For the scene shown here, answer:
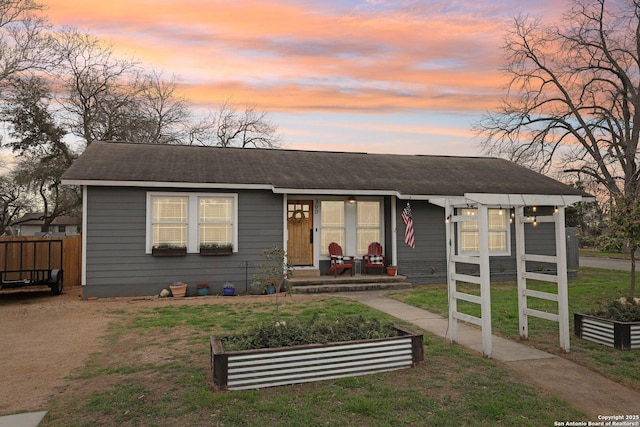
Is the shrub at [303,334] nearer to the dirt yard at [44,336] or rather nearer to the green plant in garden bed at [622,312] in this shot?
the dirt yard at [44,336]

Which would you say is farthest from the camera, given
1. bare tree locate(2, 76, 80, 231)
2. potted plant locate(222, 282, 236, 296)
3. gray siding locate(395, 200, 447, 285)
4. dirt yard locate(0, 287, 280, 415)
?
bare tree locate(2, 76, 80, 231)

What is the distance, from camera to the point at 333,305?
8.61 meters

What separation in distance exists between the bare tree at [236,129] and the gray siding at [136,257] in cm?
2102

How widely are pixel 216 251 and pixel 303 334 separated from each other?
20.7 feet

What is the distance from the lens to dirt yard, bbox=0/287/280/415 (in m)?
4.20

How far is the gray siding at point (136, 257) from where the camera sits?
973cm

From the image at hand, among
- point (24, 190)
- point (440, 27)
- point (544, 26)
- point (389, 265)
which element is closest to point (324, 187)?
point (389, 265)

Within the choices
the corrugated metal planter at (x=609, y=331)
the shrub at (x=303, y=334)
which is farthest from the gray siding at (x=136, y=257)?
the corrugated metal planter at (x=609, y=331)

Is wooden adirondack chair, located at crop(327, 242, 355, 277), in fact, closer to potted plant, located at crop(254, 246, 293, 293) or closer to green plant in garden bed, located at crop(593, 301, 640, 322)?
potted plant, located at crop(254, 246, 293, 293)

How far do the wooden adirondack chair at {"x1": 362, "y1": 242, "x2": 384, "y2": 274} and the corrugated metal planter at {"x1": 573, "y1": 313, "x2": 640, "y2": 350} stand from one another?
6176 mm

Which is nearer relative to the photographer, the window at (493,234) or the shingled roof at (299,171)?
the shingled roof at (299,171)

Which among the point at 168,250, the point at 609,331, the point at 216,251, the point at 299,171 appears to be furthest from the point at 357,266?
the point at 609,331

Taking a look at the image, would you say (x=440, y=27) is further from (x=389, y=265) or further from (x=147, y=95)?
(x=147, y=95)

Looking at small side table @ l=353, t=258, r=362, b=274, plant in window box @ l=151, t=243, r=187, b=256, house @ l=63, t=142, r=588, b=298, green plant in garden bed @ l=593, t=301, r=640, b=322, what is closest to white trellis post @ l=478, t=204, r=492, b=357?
green plant in garden bed @ l=593, t=301, r=640, b=322
